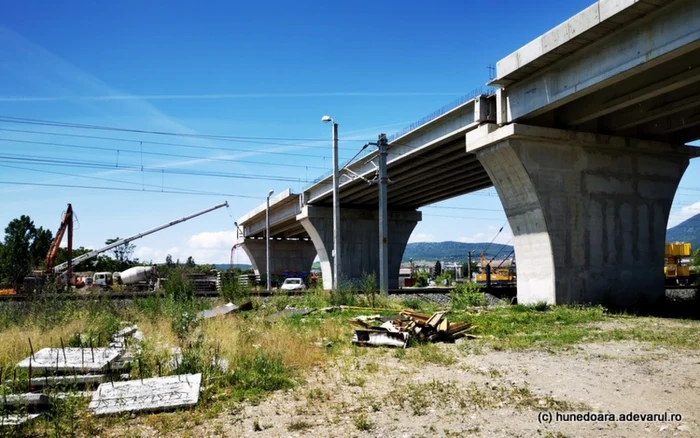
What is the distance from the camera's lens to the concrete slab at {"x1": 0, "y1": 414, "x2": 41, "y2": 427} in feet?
17.9

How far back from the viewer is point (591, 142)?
21.9 meters

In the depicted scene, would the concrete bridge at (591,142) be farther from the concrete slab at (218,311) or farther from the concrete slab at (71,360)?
the concrete slab at (71,360)

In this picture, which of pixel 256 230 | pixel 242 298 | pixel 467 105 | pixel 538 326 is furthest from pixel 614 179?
pixel 256 230

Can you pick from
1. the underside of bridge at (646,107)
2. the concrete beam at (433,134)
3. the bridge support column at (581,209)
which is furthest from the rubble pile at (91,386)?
the concrete beam at (433,134)

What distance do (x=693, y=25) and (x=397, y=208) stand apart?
35.1 metres

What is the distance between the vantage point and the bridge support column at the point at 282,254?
75250 millimetres

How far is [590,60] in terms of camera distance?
17.4m

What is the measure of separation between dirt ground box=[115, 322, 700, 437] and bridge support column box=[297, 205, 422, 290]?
35.5 m

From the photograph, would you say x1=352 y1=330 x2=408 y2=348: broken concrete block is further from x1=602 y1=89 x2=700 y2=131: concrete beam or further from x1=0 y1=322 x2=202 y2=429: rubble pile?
x1=602 y1=89 x2=700 y2=131: concrete beam

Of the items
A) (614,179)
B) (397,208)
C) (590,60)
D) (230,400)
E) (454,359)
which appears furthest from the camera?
(397,208)

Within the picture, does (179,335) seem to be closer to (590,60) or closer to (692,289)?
(590,60)

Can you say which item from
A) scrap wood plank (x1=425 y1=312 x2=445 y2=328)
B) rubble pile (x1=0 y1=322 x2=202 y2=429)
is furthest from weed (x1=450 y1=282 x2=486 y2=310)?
rubble pile (x1=0 y1=322 x2=202 y2=429)

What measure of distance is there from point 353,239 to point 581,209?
26211 mm

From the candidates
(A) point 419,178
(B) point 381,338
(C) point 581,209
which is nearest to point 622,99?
(C) point 581,209
